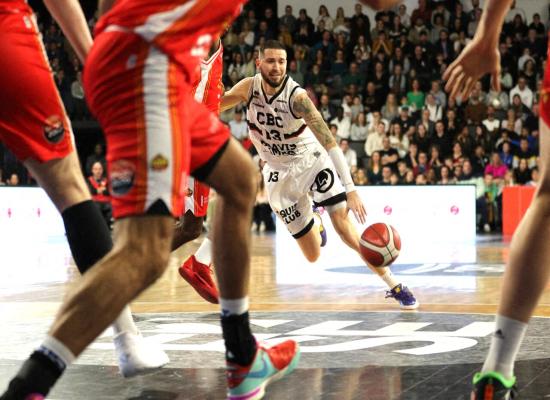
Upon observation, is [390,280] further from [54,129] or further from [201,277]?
[54,129]

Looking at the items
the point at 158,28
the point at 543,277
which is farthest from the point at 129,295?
the point at 543,277

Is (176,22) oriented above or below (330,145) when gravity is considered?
above

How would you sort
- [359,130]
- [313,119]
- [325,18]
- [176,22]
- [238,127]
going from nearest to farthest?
[176,22]
[313,119]
[359,130]
[238,127]
[325,18]

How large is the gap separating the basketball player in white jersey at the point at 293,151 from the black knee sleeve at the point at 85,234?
11.4ft

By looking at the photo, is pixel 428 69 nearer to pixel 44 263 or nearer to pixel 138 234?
pixel 44 263

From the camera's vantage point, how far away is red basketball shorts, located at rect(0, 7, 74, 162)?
3215mm

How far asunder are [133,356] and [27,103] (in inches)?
36.3

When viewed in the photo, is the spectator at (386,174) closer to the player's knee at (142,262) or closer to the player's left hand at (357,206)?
the player's left hand at (357,206)

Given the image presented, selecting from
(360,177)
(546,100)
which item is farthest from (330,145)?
(360,177)

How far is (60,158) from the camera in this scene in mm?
3309

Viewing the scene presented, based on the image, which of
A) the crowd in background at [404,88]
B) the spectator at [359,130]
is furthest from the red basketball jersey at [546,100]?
the spectator at [359,130]

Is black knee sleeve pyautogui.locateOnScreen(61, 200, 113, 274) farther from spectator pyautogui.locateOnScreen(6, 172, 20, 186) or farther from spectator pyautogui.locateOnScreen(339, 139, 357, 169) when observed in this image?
spectator pyautogui.locateOnScreen(6, 172, 20, 186)

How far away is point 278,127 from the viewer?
289 inches

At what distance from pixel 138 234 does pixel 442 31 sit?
18.0 m
